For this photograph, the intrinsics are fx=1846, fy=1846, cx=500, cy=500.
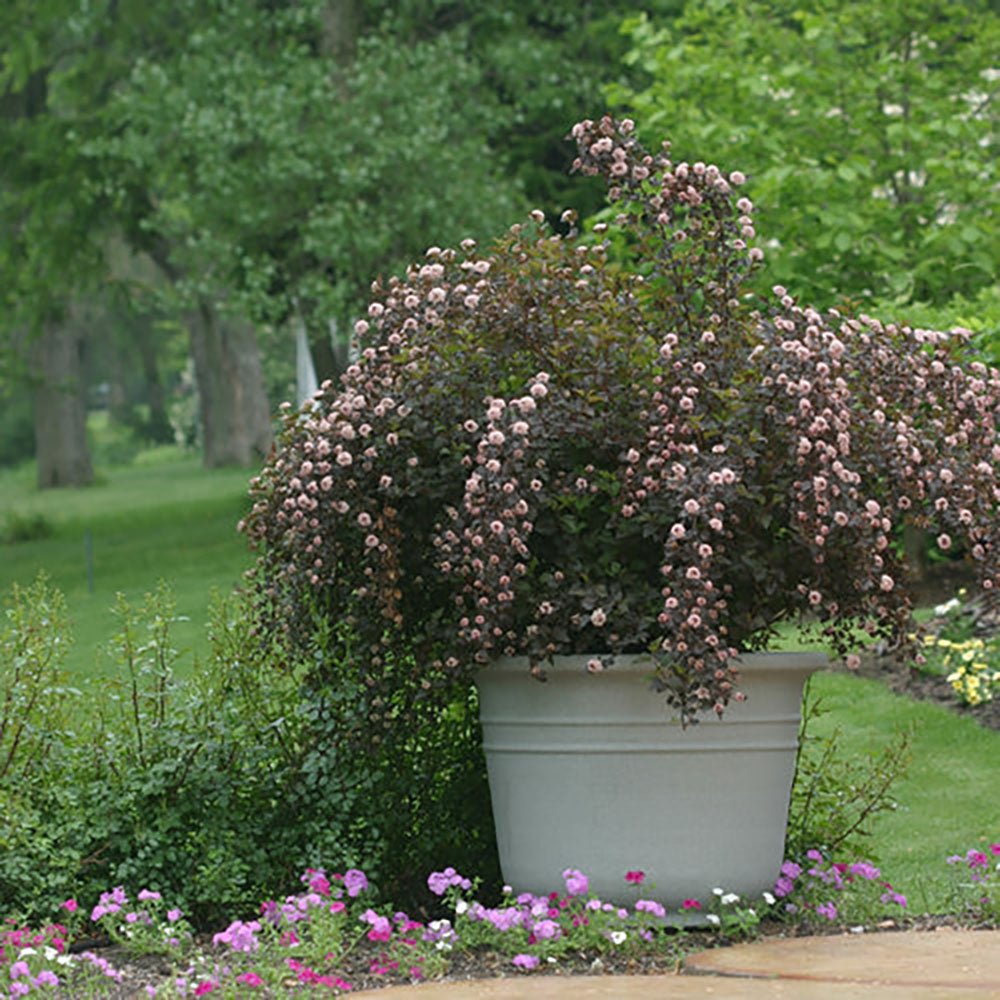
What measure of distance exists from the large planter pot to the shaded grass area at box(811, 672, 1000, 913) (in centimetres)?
74

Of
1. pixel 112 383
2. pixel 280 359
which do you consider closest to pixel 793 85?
pixel 280 359

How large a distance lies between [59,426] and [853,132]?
2667 centimetres

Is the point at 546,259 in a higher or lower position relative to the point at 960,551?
higher

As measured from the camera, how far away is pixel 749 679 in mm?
4516

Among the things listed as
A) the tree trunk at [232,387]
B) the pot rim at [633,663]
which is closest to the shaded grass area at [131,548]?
the tree trunk at [232,387]

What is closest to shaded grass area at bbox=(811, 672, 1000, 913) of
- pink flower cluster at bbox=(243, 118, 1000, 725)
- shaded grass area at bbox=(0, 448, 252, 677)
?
pink flower cluster at bbox=(243, 118, 1000, 725)

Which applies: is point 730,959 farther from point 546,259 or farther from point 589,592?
point 546,259

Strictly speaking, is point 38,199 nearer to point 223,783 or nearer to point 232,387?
point 232,387

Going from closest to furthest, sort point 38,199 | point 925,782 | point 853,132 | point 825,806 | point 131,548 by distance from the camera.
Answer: point 825,806
point 925,782
point 853,132
point 38,199
point 131,548

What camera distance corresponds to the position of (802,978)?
3.95 metres

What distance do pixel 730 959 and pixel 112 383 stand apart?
6037cm

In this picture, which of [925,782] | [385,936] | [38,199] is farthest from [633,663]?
[38,199]

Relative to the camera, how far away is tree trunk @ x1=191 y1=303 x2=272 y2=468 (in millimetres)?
35625

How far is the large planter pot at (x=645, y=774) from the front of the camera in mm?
4488
